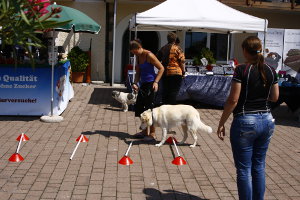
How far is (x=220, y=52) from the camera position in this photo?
669 inches

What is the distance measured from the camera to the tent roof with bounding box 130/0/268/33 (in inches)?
391

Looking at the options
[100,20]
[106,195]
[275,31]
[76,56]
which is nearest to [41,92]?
[106,195]

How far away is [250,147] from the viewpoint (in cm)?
383

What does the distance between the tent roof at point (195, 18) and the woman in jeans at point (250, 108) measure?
6.35 m

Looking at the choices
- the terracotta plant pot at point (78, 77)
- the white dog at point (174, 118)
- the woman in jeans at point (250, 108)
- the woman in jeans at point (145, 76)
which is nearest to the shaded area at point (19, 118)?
the woman in jeans at point (145, 76)

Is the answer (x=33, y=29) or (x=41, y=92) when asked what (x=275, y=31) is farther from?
(x=33, y=29)

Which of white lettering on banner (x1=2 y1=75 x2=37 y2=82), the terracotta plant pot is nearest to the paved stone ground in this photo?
white lettering on banner (x1=2 y1=75 x2=37 y2=82)

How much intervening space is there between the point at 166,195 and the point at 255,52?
2008 mm

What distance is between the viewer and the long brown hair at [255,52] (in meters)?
3.74

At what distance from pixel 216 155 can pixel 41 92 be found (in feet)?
14.2

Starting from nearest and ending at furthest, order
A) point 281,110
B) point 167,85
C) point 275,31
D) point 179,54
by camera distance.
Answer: point 167,85 → point 179,54 → point 281,110 → point 275,31

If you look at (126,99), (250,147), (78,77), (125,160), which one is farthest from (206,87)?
(250,147)

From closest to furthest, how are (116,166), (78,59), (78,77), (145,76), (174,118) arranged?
1. (116,166)
2. (174,118)
3. (145,76)
4. (78,59)
5. (78,77)

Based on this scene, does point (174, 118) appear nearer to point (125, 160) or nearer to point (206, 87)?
point (125, 160)
